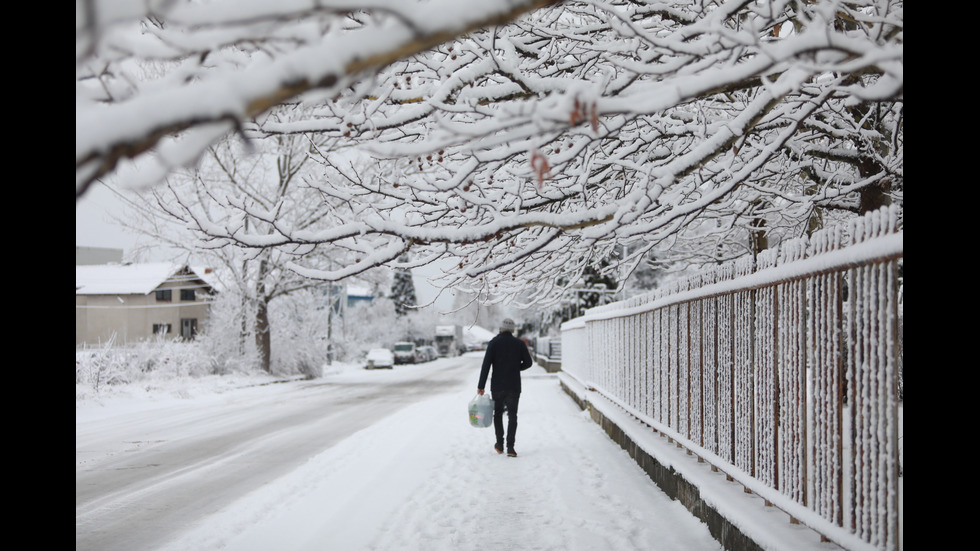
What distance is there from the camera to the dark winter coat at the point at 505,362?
28.7 ft

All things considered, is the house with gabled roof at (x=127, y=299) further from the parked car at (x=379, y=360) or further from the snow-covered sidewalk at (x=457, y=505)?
the snow-covered sidewalk at (x=457, y=505)

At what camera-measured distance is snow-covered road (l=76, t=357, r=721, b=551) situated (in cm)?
505

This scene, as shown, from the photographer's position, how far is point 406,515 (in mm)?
5547

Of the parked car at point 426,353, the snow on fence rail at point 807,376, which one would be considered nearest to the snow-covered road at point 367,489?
the snow on fence rail at point 807,376

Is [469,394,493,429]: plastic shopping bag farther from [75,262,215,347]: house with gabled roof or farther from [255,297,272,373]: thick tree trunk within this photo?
[75,262,215,347]: house with gabled roof

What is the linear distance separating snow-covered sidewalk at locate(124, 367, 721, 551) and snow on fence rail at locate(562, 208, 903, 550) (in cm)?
85

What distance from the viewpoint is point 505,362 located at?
345 inches

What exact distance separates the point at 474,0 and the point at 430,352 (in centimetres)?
5905

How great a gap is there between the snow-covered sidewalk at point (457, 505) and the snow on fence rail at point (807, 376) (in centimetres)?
85

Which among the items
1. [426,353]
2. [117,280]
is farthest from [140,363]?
[426,353]

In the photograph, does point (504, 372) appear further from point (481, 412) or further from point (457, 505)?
point (457, 505)
